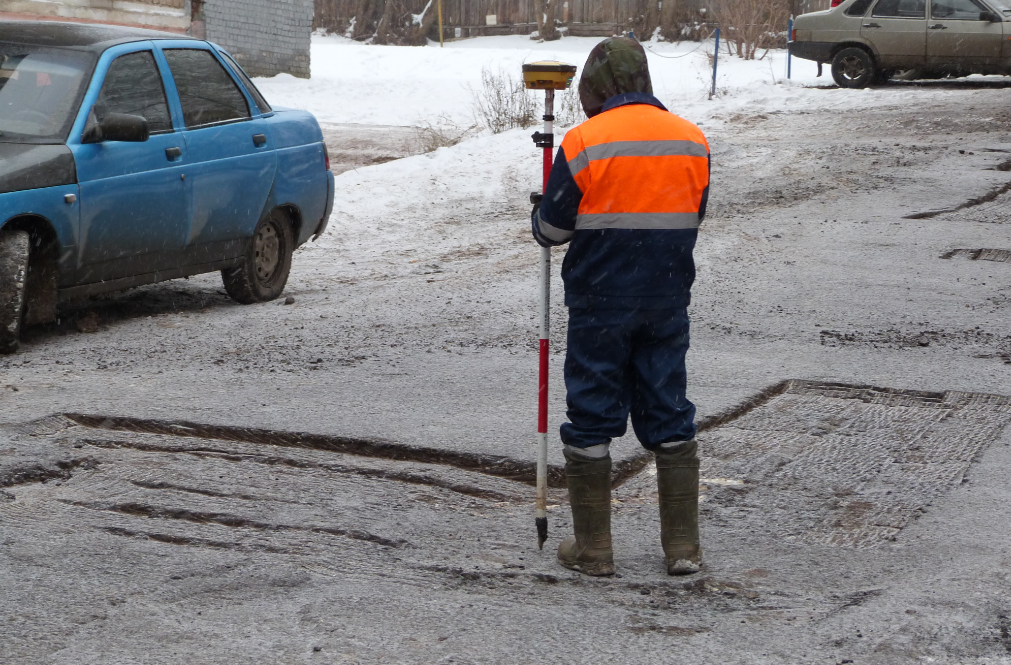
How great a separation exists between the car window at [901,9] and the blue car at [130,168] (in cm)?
1376

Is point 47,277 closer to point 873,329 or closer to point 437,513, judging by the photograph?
point 437,513

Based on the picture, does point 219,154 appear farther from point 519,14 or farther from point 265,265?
point 519,14

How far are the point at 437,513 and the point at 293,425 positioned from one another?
1.16m

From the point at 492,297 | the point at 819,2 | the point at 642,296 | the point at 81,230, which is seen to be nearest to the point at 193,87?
the point at 81,230

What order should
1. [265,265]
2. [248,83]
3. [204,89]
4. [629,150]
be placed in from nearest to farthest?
[629,150] → [204,89] → [248,83] → [265,265]

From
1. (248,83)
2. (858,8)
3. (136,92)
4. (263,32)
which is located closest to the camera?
(136,92)

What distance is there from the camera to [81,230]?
658cm

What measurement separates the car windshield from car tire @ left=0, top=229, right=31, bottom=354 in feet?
1.95

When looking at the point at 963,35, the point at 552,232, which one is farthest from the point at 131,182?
the point at 963,35

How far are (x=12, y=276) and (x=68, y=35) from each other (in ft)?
5.77

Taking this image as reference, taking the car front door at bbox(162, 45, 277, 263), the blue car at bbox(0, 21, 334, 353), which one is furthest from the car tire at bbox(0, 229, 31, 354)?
the car front door at bbox(162, 45, 277, 263)

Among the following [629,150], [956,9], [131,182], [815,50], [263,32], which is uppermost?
[263,32]

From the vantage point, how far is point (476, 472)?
4707 millimetres

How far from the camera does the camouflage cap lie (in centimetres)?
370
